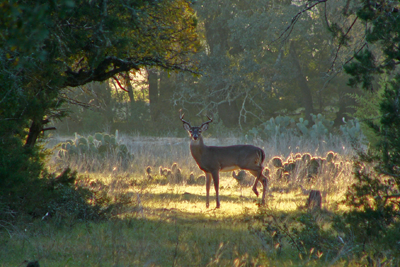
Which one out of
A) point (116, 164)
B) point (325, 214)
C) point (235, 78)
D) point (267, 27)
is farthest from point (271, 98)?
point (325, 214)

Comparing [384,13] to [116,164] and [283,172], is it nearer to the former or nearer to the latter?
[283,172]

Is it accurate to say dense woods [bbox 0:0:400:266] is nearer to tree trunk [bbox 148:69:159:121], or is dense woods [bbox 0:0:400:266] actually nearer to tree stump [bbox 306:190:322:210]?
tree stump [bbox 306:190:322:210]

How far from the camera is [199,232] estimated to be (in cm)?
691

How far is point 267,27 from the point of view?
29.1 meters

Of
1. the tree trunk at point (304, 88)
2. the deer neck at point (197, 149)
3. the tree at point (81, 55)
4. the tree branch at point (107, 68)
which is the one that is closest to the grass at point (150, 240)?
the tree at point (81, 55)

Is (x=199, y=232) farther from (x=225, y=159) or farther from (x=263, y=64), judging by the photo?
(x=263, y=64)

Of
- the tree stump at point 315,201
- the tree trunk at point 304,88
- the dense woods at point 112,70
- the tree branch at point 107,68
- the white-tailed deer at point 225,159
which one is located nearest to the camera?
the dense woods at point 112,70

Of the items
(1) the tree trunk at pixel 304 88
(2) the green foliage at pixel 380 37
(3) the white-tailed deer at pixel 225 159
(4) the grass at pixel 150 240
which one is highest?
(1) the tree trunk at pixel 304 88

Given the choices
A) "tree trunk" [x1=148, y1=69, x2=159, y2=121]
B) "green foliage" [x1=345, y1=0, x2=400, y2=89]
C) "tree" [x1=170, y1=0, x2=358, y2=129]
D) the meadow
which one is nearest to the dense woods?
"green foliage" [x1=345, y1=0, x2=400, y2=89]

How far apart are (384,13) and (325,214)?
4.11 meters

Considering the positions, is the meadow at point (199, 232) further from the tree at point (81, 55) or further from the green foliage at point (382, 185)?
the tree at point (81, 55)

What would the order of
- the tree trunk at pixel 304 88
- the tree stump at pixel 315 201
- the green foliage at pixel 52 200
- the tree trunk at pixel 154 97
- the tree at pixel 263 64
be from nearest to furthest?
1. the green foliage at pixel 52 200
2. the tree stump at pixel 315 201
3. the tree at pixel 263 64
4. the tree trunk at pixel 304 88
5. the tree trunk at pixel 154 97

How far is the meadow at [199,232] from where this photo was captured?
5.27m

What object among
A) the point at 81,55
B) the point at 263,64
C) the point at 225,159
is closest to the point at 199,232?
the point at 225,159
